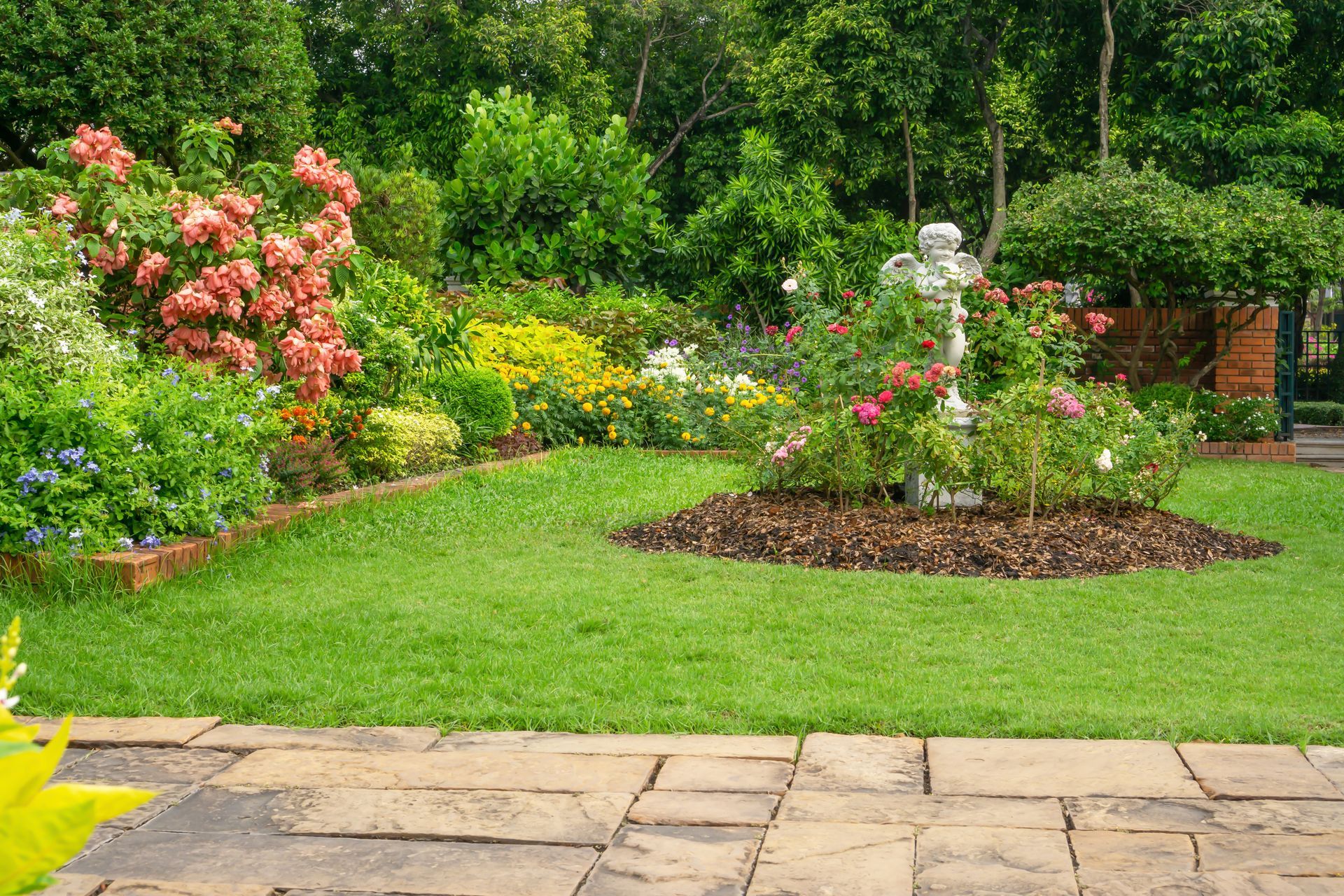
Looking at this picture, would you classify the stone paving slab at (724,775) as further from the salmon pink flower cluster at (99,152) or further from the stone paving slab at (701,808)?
the salmon pink flower cluster at (99,152)

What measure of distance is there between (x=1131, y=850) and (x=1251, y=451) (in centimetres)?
1175

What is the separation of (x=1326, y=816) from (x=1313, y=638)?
2.08 meters

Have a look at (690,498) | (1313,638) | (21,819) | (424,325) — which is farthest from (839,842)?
(424,325)

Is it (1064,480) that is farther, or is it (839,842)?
(1064,480)

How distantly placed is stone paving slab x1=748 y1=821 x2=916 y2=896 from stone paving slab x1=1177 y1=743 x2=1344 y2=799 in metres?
0.86

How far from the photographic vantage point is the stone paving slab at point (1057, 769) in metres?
3.07

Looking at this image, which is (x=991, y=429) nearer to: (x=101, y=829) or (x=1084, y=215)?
(x=101, y=829)

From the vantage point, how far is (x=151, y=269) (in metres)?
6.51

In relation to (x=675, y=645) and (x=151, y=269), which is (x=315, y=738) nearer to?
(x=675, y=645)

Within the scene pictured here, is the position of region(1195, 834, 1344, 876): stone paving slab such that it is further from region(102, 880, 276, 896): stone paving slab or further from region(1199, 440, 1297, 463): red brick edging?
region(1199, 440, 1297, 463): red brick edging

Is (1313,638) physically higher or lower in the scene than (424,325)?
lower

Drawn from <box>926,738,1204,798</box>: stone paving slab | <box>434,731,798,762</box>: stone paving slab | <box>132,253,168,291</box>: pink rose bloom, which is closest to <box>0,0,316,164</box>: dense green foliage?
<box>132,253,168,291</box>: pink rose bloom

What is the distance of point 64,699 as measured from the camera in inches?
152

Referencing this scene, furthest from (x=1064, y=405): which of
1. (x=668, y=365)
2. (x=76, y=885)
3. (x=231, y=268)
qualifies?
(x=668, y=365)
